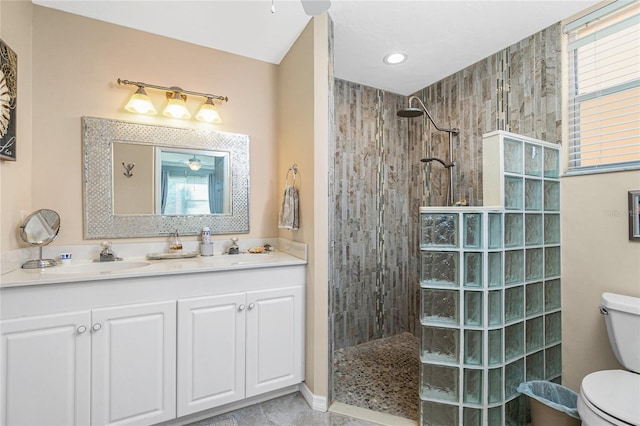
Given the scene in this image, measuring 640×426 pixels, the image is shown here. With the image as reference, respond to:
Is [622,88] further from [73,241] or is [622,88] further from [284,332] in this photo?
[73,241]

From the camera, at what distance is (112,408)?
1381 millimetres

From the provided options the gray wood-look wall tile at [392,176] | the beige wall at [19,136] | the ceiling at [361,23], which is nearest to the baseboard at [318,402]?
the gray wood-look wall tile at [392,176]

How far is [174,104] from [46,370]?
1651 mm

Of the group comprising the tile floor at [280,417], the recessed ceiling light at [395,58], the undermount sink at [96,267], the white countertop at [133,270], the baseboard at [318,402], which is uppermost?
the recessed ceiling light at [395,58]

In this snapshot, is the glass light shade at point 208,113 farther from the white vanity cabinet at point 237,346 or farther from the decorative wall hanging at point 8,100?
the white vanity cabinet at point 237,346

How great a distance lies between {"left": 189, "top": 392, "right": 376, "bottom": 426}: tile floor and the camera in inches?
63.8

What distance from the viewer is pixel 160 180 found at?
197 cm

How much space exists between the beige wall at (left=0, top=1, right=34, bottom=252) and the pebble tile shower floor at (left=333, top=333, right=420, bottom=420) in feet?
7.15

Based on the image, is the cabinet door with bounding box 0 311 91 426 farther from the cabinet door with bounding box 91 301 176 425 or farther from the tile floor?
the tile floor

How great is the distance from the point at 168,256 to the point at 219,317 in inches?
24.7

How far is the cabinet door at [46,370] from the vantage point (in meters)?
1.22

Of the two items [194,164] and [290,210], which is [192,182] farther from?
[290,210]

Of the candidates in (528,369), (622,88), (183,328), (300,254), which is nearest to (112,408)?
(183,328)

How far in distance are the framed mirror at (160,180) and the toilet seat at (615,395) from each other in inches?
84.9
